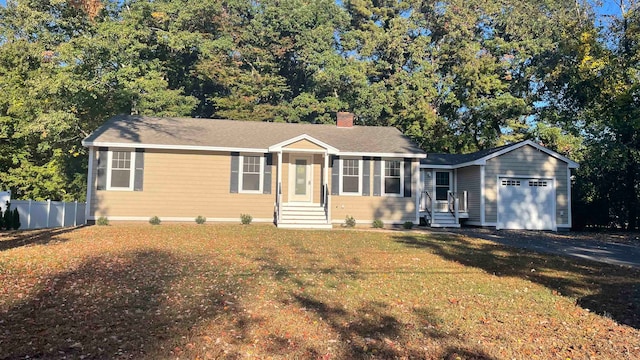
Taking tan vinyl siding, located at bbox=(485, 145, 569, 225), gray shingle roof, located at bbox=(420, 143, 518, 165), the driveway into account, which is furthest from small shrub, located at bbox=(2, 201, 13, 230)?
tan vinyl siding, located at bbox=(485, 145, 569, 225)

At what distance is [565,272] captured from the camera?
8.93m

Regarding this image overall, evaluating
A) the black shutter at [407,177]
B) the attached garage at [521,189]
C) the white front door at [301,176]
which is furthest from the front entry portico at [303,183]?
the attached garage at [521,189]

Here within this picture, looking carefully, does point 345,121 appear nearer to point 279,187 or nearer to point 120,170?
point 279,187

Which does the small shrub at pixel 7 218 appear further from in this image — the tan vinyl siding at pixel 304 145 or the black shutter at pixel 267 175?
the tan vinyl siding at pixel 304 145

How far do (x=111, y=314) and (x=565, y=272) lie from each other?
8.15 metres

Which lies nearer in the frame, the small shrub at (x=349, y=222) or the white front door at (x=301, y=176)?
the small shrub at (x=349, y=222)

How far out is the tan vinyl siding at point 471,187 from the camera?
64.3 ft

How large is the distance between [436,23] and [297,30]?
12.0 m

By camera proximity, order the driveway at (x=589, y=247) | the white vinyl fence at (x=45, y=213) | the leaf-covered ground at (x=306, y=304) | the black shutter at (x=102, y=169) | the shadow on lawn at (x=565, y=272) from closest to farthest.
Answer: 1. the leaf-covered ground at (x=306, y=304)
2. the shadow on lawn at (x=565, y=272)
3. the driveway at (x=589, y=247)
4. the black shutter at (x=102, y=169)
5. the white vinyl fence at (x=45, y=213)

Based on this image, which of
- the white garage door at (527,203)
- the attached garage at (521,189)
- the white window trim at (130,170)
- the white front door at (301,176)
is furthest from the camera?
the white garage door at (527,203)

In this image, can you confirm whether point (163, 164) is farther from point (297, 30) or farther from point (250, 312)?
point (297, 30)

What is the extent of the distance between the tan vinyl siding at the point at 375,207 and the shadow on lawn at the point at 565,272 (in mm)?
5142

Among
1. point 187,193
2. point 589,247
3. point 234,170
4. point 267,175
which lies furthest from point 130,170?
point 589,247

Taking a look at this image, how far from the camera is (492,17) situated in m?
36.3
